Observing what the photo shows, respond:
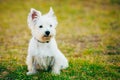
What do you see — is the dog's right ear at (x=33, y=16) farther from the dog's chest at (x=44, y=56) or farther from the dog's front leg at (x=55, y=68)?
the dog's front leg at (x=55, y=68)

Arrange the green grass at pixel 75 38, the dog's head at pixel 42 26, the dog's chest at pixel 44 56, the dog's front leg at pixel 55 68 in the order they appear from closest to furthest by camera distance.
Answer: the dog's head at pixel 42 26
the dog's chest at pixel 44 56
the dog's front leg at pixel 55 68
the green grass at pixel 75 38

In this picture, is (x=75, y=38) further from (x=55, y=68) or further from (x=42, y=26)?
(x=42, y=26)

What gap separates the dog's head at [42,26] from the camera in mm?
7279

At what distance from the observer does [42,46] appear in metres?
7.63

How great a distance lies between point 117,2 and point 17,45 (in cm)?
1531

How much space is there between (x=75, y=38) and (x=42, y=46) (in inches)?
259

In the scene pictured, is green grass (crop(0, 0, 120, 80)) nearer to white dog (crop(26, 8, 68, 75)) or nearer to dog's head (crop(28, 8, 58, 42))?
white dog (crop(26, 8, 68, 75))

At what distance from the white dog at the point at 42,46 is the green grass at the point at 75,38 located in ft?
0.77

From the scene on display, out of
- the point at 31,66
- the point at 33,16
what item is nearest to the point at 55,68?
the point at 31,66

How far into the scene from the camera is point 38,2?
1065 inches

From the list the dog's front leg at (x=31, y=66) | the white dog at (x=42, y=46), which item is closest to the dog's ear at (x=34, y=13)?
the white dog at (x=42, y=46)

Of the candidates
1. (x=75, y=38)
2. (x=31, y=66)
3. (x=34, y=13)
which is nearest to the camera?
(x=34, y=13)

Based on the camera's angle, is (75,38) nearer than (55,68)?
No

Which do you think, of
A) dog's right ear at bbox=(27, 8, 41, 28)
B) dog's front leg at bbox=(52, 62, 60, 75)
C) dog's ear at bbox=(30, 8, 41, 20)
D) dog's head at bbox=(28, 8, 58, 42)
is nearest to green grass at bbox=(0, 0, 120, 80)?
dog's front leg at bbox=(52, 62, 60, 75)
